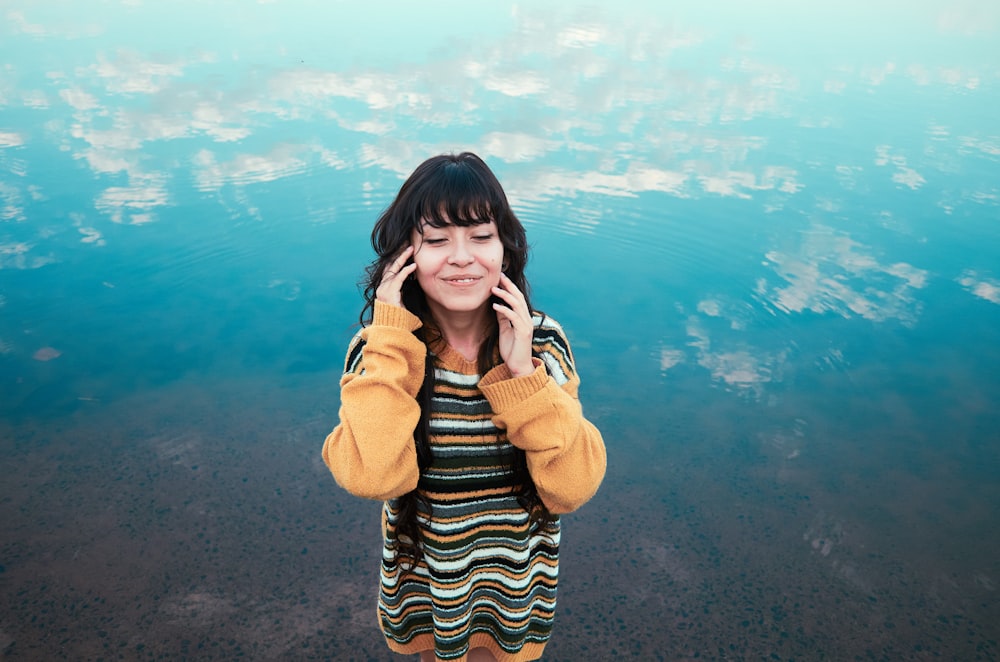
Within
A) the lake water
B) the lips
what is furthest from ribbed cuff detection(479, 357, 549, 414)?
the lake water

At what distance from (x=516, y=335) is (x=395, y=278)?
28 centimetres

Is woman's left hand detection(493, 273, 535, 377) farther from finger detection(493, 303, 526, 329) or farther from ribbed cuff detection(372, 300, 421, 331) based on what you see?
ribbed cuff detection(372, 300, 421, 331)

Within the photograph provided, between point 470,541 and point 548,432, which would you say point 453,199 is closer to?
point 548,432

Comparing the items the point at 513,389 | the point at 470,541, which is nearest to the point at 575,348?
the point at 470,541

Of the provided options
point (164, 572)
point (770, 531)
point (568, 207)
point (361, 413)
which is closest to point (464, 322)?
point (361, 413)

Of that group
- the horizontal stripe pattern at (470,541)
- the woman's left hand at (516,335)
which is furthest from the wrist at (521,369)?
the horizontal stripe pattern at (470,541)

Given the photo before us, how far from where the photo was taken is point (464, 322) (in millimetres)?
1728

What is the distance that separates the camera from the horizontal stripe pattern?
5.51ft

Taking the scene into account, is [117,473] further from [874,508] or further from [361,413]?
Answer: [874,508]

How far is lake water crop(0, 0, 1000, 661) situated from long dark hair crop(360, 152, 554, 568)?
3.41 feet

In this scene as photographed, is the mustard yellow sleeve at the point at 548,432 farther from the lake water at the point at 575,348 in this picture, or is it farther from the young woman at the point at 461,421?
the lake water at the point at 575,348

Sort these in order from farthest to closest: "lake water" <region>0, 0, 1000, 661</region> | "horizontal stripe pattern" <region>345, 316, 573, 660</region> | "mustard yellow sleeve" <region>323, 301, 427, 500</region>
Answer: "lake water" <region>0, 0, 1000, 661</region>, "horizontal stripe pattern" <region>345, 316, 573, 660</region>, "mustard yellow sleeve" <region>323, 301, 427, 500</region>

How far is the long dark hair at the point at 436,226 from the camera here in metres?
1.59

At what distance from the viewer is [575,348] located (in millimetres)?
4215
